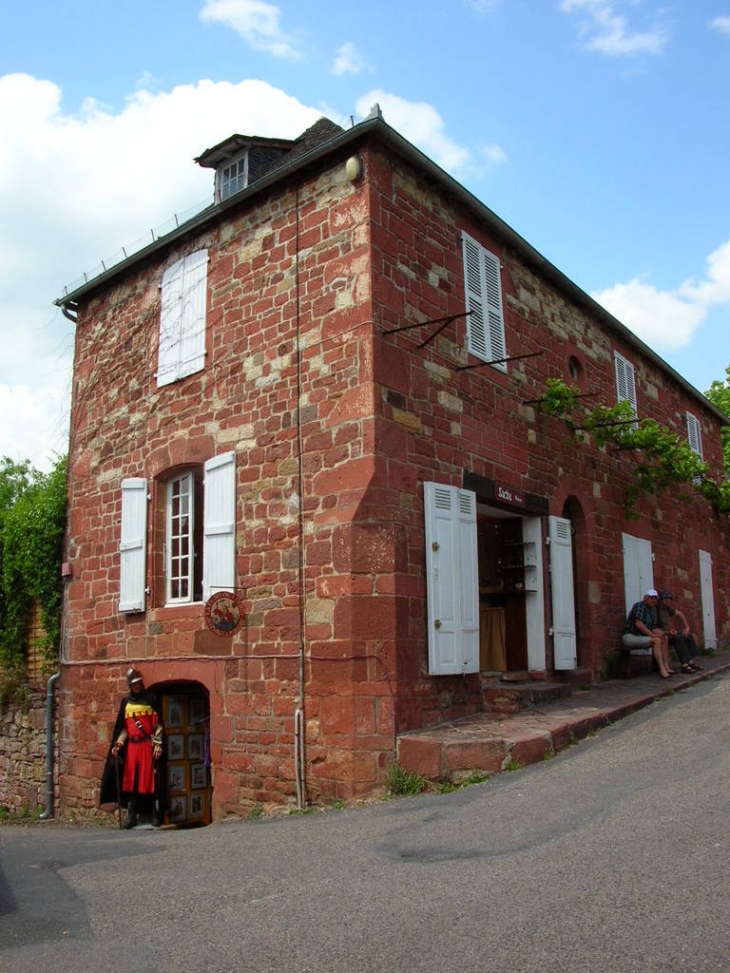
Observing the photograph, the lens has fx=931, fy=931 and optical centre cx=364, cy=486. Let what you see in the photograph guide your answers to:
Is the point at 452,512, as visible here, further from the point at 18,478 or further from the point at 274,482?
the point at 18,478

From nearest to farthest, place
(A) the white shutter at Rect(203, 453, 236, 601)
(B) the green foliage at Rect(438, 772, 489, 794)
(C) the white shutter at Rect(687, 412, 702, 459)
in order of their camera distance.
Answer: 1. (B) the green foliage at Rect(438, 772, 489, 794)
2. (A) the white shutter at Rect(203, 453, 236, 601)
3. (C) the white shutter at Rect(687, 412, 702, 459)

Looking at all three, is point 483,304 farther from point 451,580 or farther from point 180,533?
point 180,533

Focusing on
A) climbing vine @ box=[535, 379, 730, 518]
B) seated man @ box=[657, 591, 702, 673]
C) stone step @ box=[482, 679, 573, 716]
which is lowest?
stone step @ box=[482, 679, 573, 716]

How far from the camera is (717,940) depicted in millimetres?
3814

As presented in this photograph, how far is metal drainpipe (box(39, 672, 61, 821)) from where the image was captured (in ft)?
36.9

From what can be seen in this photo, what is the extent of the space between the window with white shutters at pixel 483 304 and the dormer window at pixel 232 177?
9.36 feet

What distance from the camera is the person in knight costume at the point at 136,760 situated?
958 cm

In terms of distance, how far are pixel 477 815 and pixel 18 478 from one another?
18253 mm

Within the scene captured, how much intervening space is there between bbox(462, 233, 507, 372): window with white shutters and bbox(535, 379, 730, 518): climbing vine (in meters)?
0.92

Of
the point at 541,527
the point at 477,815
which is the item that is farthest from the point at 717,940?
the point at 541,527

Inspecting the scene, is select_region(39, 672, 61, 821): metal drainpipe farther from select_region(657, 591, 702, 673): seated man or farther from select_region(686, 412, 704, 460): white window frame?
select_region(686, 412, 704, 460): white window frame

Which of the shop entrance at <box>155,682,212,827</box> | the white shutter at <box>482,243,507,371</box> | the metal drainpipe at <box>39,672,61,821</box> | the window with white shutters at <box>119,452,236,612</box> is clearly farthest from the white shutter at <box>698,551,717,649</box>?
the metal drainpipe at <box>39,672,61,821</box>

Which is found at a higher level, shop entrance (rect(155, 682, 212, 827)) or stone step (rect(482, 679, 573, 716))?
stone step (rect(482, 679, 573, 716))

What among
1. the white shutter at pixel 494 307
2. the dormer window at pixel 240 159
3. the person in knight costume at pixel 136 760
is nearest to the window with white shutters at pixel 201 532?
the person in knight costume at pixel 136 760
